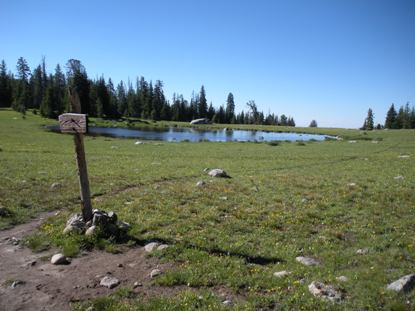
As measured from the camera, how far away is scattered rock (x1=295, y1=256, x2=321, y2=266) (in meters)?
9.07

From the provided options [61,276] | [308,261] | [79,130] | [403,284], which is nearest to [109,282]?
[61,276]

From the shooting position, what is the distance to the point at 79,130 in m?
10.6

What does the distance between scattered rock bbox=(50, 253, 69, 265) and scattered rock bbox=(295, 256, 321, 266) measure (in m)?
6.38

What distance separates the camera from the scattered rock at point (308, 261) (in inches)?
357

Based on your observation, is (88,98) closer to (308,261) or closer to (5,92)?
(5,92)

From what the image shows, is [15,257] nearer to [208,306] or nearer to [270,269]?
[208,306]

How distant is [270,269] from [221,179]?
41.4 feet

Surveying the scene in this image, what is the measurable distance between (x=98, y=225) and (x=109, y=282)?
114 inches

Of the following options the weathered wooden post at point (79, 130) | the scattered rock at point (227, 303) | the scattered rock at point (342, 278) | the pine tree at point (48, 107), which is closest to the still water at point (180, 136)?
the pine tree at point (48, 107)

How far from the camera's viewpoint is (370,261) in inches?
359

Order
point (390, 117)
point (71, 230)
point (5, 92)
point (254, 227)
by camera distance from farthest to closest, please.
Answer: point (390, 117), point (5, 92), point (254, 227), point (71, 230)

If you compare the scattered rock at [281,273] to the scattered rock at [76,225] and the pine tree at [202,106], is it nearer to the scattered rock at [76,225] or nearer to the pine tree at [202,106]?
the scattered rock at [76,225]

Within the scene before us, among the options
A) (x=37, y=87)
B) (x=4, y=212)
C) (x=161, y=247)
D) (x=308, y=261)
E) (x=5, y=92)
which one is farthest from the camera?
(x=37, y=87)

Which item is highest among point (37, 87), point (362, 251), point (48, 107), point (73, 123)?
point (37, 87)
